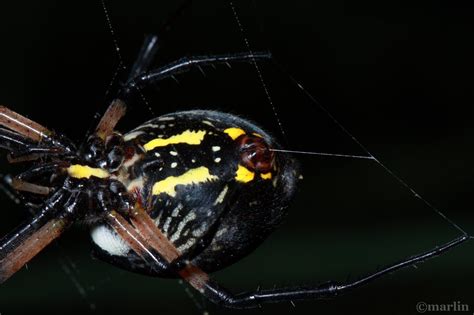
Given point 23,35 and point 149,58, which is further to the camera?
point 23,35

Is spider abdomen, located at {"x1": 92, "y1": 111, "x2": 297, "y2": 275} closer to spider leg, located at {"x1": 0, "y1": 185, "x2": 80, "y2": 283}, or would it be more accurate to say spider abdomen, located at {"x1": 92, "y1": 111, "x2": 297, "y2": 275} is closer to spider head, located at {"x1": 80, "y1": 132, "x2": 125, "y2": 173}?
spider head, located at {"x1": 80, "y1": 132, "x2": 125, "y2": 173}

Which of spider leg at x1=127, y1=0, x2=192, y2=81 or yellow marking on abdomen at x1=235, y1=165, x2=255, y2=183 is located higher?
spider leg at x1=127, y1=0, x2=192, y2=81

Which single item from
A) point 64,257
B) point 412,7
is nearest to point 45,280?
point 64,257

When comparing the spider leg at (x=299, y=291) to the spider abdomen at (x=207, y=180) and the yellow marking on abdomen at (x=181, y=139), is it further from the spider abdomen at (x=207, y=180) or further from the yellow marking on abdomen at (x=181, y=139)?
the yellow marking on abdomen at (x=181, y=139)

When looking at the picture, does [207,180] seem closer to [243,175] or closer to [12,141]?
[243,175]

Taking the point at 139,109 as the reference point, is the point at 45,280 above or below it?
below

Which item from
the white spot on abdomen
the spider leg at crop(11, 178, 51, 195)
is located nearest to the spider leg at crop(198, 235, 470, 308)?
the white spot on abdomen

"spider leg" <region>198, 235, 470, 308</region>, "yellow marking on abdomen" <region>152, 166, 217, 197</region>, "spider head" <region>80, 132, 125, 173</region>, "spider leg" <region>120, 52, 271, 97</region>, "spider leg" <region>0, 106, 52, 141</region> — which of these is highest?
"spider leg" <region>120, 52, 271, 97</region>

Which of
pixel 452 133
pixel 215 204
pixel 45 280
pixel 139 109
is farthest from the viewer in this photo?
pixel 139 109

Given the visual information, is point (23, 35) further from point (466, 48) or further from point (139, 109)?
→ point (466, 48)
